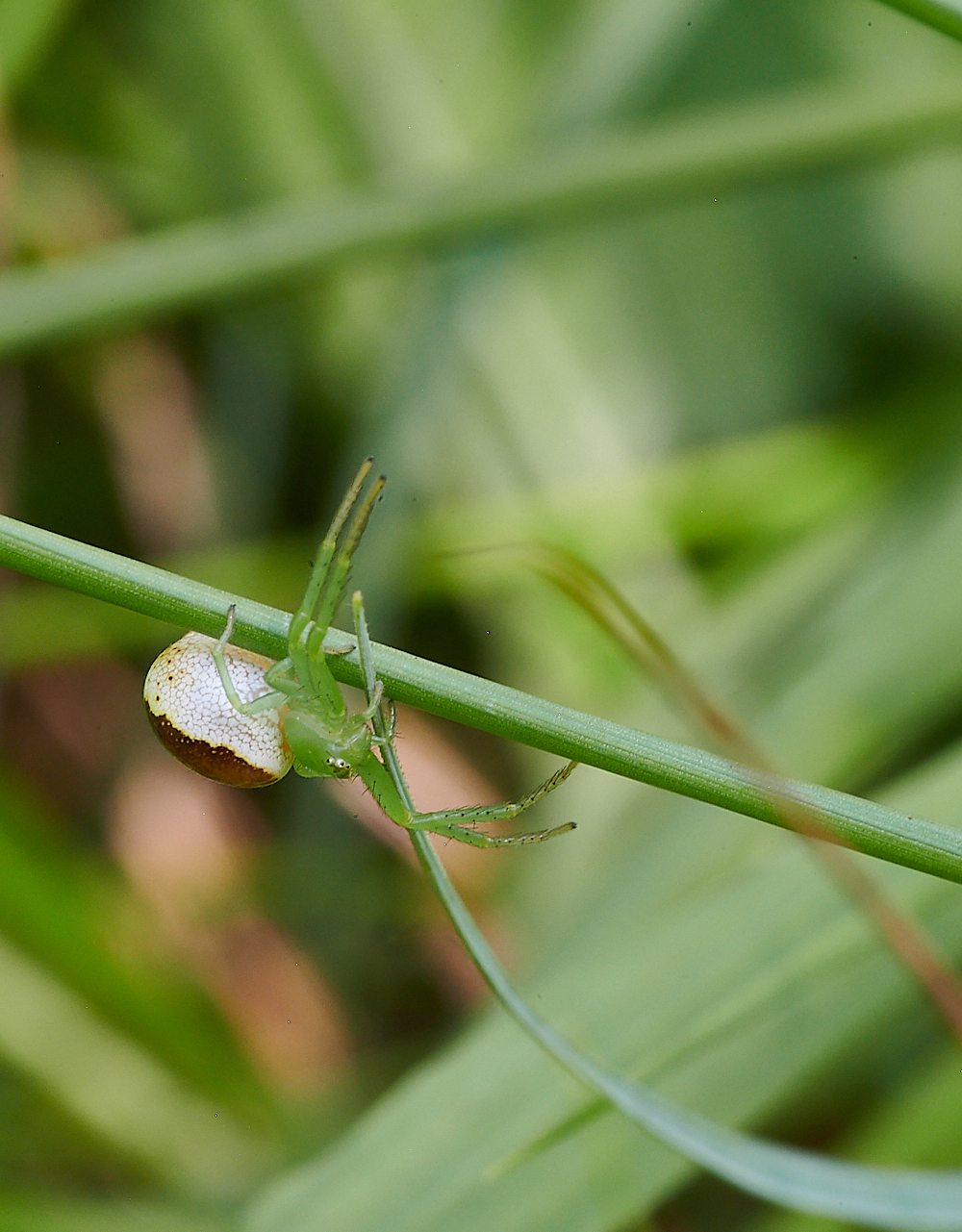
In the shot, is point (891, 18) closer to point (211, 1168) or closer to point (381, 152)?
point (381, 152)

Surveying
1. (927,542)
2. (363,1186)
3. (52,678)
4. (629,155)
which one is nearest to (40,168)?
(52,678)

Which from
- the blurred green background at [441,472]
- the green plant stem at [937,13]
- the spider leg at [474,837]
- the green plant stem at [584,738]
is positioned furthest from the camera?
the blurred green background at [441,472]

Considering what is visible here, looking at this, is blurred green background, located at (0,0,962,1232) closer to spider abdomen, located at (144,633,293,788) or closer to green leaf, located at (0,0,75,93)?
green leaf, located at (0,0,75,93)

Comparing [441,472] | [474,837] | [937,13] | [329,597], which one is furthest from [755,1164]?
[441,472]

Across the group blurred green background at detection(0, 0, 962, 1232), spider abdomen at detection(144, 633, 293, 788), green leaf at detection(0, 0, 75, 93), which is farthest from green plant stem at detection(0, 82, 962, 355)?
spider abdomen at detection(144, 633, 293, 788)

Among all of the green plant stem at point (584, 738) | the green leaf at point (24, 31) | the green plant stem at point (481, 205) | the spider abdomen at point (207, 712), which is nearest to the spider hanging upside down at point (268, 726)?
the spider abdomen at point (207, 712)

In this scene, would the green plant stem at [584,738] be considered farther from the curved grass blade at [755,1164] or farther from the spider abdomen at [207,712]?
the spider abdomen at [207,712]
